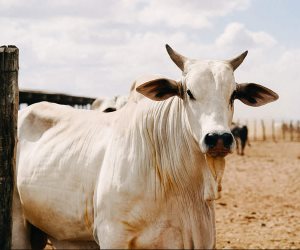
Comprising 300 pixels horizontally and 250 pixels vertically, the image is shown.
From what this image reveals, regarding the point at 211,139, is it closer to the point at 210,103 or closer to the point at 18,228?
the point at 210,103

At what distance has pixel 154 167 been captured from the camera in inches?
151

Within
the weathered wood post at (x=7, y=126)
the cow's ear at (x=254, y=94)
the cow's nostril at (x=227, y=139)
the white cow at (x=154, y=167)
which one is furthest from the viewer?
the cow's ear at (x=254, y=94)

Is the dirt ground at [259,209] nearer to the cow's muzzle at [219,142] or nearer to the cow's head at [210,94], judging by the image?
the cow's head at [210,94]

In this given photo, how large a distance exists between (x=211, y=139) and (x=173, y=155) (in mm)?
578

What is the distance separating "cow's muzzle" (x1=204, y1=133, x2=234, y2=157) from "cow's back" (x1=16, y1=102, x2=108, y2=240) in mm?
983

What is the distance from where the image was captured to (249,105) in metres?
3.99

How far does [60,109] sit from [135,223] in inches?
56.1

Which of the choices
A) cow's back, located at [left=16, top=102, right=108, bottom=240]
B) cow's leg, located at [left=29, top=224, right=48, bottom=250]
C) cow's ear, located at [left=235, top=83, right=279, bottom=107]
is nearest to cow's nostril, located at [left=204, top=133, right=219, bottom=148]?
cow's ear, located at [left=235, top=83, right=279, bottom=107]

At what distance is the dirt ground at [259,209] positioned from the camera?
7688 mm

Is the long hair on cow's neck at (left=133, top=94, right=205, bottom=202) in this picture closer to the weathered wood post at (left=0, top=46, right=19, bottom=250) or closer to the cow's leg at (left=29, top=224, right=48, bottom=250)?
the weathered wood post at (left=0, top=46, right=19, bottom=250)

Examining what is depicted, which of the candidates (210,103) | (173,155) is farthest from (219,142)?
(173,155)

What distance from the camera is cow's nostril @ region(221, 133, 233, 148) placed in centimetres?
326

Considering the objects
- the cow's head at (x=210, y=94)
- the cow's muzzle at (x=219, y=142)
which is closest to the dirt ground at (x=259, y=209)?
the cow's head at (x=210, y=94)

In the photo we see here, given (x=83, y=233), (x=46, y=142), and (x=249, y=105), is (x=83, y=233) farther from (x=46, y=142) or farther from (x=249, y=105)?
(x=249, y=105)
